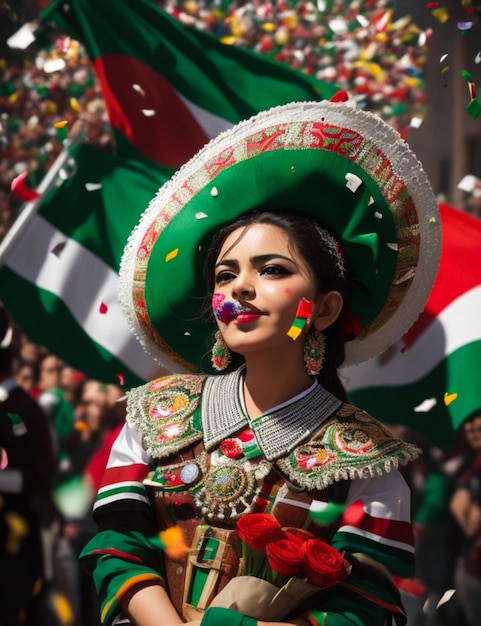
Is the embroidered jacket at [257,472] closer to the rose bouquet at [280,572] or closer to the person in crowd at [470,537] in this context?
the rose bouquet at [280,572]

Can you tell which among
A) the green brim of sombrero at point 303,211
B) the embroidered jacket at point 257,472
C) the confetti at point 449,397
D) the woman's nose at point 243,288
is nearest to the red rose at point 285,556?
the embroidered jacket at point 257,472

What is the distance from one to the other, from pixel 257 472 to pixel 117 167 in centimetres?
247

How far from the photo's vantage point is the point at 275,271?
2.99 meters

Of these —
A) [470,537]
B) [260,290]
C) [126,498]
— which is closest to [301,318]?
[260,290]

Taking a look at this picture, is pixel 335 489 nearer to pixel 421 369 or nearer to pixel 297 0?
pixel 421 369

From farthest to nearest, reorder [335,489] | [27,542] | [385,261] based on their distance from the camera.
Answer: [27,542] < [385,261] < [335,489]

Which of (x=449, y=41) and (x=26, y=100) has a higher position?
(x=449, y=41)

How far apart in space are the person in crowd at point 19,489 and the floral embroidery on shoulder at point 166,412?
1.58m

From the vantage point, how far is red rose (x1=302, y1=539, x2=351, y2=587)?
2.68 meters

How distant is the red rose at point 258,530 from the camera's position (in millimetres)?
2719

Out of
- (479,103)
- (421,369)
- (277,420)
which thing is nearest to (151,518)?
(277,420)

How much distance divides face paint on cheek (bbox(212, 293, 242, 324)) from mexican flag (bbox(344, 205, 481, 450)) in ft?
5.41

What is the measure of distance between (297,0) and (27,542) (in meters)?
3.83

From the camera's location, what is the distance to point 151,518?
3010 mm
